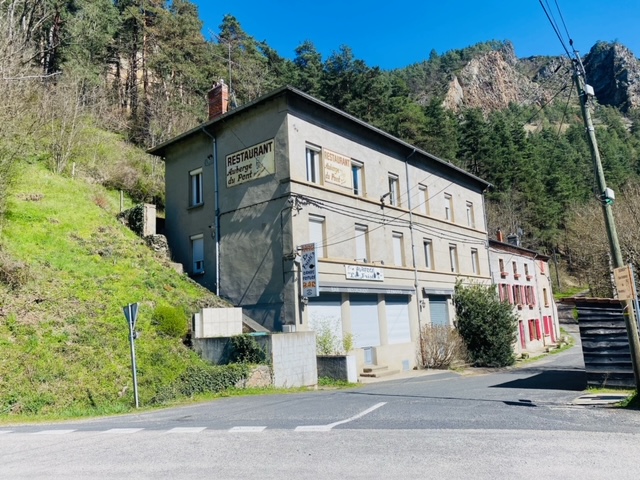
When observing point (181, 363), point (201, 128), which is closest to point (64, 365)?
point (181, 363)

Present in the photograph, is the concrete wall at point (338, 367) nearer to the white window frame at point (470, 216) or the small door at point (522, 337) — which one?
the white window frame at point (470, 216)

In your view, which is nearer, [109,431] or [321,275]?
[109,431]

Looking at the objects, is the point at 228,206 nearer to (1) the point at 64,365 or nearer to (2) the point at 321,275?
(2) the point at 321,275

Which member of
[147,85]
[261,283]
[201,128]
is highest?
[147,85]

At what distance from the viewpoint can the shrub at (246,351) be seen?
46.8ft

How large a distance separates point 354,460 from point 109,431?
15.8 feet

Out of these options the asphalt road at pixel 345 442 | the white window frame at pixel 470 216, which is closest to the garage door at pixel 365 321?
the asphalt road at pixel 345 442

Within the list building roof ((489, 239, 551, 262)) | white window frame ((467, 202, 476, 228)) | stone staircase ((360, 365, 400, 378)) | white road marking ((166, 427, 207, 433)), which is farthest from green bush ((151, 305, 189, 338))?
building roof ((489, 239, 551, 262))

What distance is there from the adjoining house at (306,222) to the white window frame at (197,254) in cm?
5

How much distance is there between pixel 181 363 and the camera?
13.5 m

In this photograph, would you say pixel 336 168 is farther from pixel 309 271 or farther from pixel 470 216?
pixel 470 216

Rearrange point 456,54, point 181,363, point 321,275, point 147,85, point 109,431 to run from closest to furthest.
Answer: point 109,431 < point 181,363 < point 321,275 < point 147,85 < point 456,54

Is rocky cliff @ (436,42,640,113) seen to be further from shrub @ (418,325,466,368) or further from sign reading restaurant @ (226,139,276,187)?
sign reading restaurant @ (226,139,276,187)

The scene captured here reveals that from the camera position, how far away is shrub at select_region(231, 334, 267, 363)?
14.3 meters
